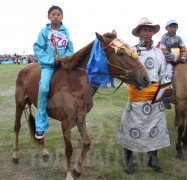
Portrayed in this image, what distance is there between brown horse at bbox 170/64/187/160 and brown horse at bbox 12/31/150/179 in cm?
195

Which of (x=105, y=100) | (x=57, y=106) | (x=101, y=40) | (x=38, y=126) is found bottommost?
(x=105, y=100)

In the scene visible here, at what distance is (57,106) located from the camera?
3914 mm

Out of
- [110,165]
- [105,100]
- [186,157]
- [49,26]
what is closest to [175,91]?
[186,157]

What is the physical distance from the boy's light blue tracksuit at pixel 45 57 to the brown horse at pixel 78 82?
104 mm

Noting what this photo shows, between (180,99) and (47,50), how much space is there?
2.68 metres

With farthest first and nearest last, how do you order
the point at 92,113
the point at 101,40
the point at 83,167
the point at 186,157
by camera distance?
the point at 92,113 < the point at 186,157 < the point at 83,167 < the point at 101,40

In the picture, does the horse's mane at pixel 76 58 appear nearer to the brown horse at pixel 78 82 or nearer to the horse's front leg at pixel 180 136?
the brown horse at pixel 78 82

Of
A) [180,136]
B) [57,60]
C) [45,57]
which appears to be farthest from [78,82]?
[180,136]

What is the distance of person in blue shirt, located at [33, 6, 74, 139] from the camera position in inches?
159

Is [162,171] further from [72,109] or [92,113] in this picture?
[92,113]

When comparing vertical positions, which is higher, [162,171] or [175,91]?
[175,91]

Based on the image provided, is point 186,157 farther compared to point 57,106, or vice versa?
point 186,157

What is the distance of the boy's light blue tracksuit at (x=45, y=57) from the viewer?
401 cm

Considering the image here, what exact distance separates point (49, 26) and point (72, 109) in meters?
1.52
